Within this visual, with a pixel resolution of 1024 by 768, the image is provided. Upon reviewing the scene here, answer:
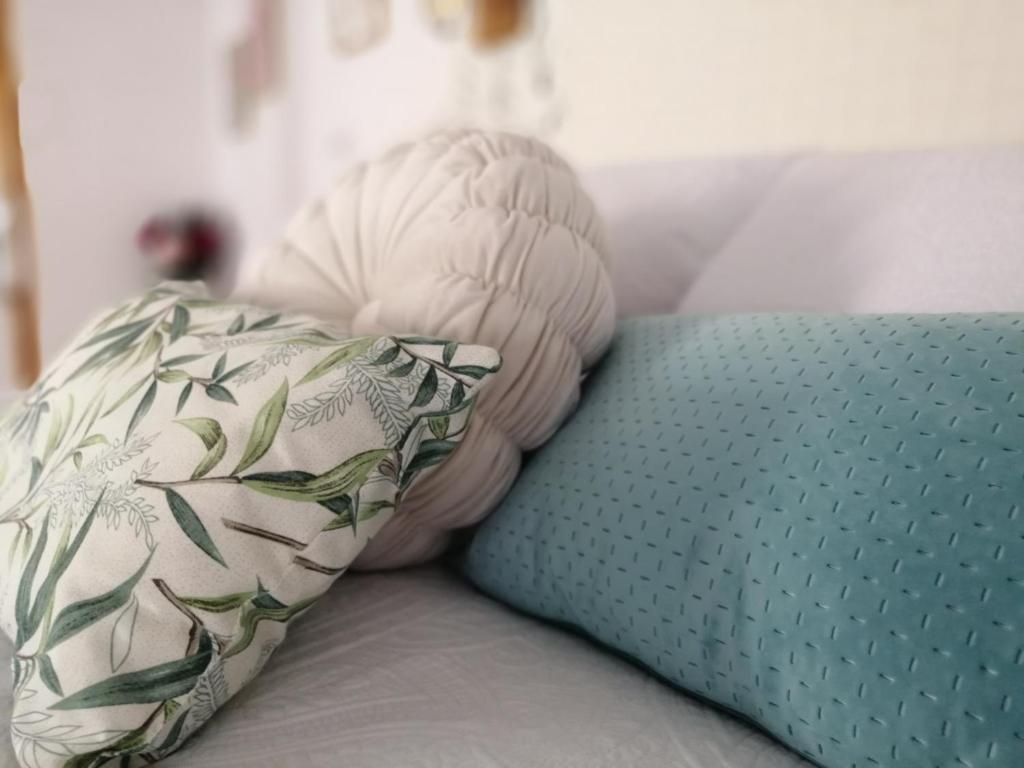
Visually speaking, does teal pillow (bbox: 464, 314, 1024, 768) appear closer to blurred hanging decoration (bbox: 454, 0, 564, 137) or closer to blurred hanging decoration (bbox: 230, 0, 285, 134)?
blurred hanging decoration (bbox: 454, 0, 564, 137)

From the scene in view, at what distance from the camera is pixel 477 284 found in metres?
0.74

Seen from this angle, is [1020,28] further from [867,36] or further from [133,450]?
[133,450]

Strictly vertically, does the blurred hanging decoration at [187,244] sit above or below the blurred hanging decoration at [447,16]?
below

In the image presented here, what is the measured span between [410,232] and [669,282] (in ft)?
1.20

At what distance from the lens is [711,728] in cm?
58

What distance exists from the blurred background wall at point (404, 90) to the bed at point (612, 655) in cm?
24

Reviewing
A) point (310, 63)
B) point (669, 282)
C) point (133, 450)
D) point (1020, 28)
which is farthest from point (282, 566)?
point (310, 63)

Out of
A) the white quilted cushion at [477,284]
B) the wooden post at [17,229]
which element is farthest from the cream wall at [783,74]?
the wooden post at [17,229]

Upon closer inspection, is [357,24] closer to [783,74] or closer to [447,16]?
[447,16]

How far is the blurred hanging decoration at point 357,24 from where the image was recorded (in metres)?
2.44

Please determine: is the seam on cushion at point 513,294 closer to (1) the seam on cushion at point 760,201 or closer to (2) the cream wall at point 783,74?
(1) the seam on cushion at point 760,201

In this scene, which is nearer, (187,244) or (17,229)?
(17,229)

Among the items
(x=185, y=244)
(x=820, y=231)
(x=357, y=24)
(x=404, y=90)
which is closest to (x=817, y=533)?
(x=820, y=231)

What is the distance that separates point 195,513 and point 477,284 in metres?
0.30
